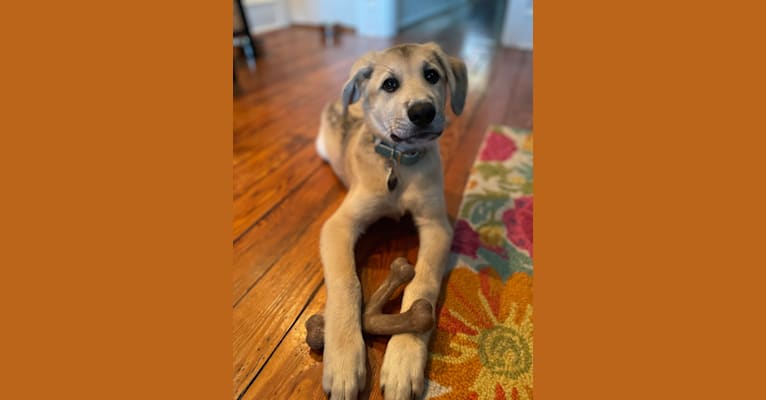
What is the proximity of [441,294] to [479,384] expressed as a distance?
45cm

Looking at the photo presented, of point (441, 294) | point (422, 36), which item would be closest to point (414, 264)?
point (441, 294)

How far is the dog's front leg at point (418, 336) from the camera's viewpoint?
1375 mm

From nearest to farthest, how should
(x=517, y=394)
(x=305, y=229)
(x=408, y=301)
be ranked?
1. (x=517, y=394)
2. (x=408, y=301)
3. (x=305, y=229)

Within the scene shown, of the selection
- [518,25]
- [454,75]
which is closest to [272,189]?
[454,75]

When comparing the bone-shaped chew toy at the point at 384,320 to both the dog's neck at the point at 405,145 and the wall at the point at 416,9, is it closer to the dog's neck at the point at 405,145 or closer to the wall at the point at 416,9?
the dog's neck at the point at 405,145

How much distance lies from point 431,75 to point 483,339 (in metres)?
1.24

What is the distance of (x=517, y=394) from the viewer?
1.41 meters

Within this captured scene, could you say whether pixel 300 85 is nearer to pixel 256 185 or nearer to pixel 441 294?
pixel 256 185

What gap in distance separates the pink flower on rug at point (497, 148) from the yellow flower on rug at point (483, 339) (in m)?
1.33

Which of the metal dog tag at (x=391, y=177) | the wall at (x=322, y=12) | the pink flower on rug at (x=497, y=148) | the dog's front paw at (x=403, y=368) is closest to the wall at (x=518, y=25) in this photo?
the wall at (x=322, y=12)

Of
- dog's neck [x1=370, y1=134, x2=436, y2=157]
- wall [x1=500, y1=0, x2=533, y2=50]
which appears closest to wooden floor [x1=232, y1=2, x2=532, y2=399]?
dog's neck [x1=370, y1=134, x2=436, y2=157]

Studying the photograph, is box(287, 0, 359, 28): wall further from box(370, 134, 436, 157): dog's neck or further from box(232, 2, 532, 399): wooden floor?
box(370, 134, 436, 157): dog's neck

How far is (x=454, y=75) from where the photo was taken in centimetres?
199

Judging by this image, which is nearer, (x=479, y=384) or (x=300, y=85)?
(x=479, y=384)
